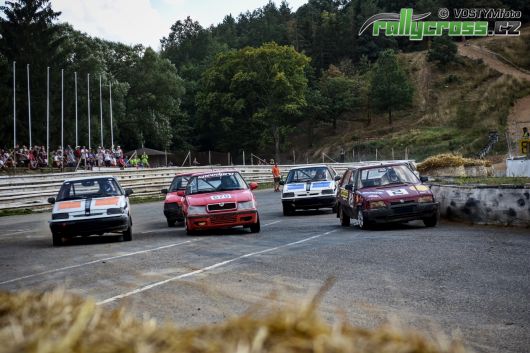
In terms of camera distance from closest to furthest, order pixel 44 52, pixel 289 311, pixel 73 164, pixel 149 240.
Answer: pixel 289 311 → pixel 149 240 → pixel 73 164 → pixel 44 52

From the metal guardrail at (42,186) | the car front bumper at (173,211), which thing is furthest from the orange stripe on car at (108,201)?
the metal guardrail at (42,186)

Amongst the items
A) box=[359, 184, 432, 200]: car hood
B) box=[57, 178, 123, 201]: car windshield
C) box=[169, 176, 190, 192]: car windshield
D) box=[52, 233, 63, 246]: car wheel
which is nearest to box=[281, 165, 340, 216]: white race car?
box=[169, 176, 190, 192]: car windshield

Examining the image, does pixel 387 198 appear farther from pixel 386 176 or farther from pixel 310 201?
pixel 310 201

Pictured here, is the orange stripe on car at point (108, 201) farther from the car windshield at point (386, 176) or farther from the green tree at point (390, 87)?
the green tree at point (390, 87)

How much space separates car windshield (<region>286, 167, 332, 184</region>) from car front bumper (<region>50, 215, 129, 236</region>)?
29.8 feet

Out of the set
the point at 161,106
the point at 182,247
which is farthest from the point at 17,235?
the point at 161,106

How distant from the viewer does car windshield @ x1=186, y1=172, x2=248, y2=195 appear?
17297 millimetres

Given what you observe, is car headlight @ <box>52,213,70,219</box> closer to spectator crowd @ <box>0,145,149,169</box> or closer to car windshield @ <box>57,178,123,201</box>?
car windshield @ <box>57,178,123,201</box>

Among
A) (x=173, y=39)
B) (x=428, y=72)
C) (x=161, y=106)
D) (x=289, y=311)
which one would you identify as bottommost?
(x=289, y=311)

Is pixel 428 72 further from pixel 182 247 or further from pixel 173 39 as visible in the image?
pixel 182 247

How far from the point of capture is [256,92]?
8719 centimetres

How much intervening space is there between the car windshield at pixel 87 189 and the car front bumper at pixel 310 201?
6849 mm

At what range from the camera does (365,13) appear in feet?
429

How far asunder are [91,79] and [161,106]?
48.5 feet
